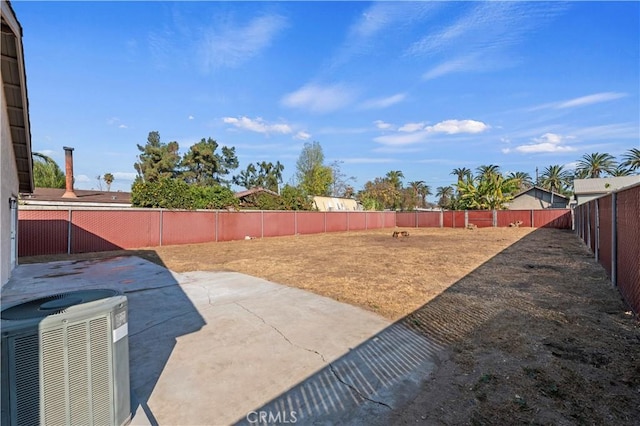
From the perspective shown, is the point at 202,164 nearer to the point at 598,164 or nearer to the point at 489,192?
the point at 489,192

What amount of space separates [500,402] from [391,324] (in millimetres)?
1853

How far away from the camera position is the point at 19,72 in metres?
5.55

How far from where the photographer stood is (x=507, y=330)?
4066 mm

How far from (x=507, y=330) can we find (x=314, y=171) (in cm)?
3362

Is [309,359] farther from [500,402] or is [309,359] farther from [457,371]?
[500,402]

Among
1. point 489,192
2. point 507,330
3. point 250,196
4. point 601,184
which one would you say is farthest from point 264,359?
point 601,184

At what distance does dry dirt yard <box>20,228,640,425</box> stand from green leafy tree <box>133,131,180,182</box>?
2829cm

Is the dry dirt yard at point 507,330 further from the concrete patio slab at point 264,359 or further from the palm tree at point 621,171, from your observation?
the palm tree at point 621,171

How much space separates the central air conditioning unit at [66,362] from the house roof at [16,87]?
497cm


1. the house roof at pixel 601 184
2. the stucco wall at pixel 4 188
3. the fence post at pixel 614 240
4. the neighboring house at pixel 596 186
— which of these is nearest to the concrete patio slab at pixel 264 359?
the stucco wall at pixel 4 188

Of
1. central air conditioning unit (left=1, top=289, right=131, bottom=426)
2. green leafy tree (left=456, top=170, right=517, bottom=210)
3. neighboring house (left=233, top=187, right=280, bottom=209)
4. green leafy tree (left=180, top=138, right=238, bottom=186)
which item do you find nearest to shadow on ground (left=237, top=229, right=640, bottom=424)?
central air conditioning unit (left=1, top=289, right=131, bottom=426)

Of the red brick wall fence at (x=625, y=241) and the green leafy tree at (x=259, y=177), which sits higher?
the green leafy tree at (x=259, y=177)

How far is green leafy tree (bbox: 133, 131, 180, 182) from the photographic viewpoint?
107 feet

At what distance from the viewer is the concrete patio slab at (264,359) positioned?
2.46m
